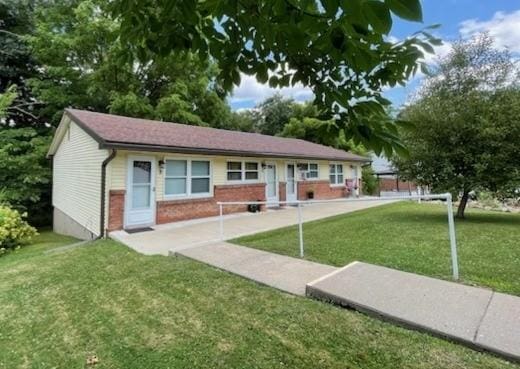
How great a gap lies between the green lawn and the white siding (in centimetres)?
511

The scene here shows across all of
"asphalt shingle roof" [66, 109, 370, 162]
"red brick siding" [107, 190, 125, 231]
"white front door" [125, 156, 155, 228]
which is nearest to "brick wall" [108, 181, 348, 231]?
"red brick siding" [107, 190, 125, 231]

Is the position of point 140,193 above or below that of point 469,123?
below

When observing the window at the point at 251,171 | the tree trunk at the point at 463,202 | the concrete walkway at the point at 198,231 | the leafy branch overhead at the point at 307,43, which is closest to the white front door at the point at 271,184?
the window at the point at 251,171

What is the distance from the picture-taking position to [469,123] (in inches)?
381

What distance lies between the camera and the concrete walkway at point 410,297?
298cm

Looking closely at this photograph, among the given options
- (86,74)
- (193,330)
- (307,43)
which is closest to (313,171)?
(193,330)

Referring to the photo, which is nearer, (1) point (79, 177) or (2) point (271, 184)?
(1) point (79, 177)

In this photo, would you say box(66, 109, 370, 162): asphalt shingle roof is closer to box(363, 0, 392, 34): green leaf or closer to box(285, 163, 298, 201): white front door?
box(285, 163, 298, 201): white front door

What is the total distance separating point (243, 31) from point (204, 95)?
22.9 metres

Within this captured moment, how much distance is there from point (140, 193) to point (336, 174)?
1271 cm

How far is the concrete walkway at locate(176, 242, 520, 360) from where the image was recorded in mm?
2984

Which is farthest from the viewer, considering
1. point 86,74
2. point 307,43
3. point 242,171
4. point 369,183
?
point 369,183

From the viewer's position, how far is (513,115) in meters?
9.12

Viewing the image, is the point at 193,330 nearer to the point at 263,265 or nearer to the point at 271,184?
the point at 263,265
